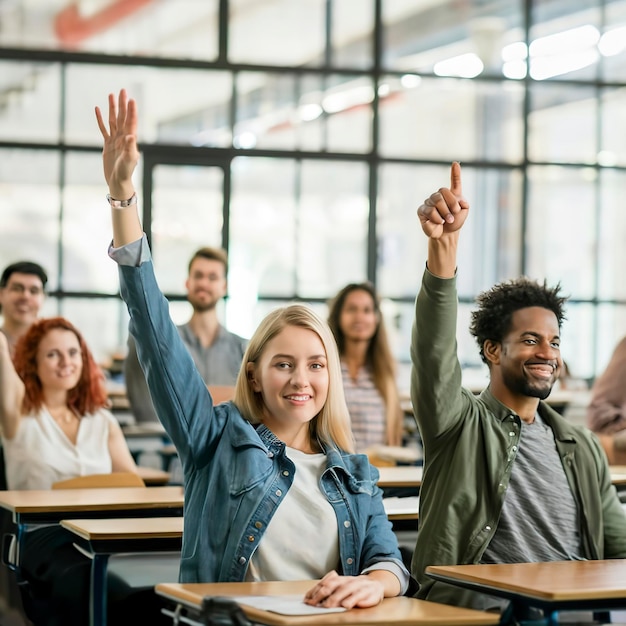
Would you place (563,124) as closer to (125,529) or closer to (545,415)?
(545,415)

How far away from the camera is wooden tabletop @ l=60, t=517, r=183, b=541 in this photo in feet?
10.4

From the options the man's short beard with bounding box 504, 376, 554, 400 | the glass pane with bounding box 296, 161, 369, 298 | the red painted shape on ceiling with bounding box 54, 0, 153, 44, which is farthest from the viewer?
the glass pane with bounding box 296, 161, 369, 298

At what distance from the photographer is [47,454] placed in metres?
4.52

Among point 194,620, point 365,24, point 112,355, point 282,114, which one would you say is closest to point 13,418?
point 194,620

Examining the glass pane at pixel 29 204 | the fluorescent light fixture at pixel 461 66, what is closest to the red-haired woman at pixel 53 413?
the glass pane at pixel 29 204

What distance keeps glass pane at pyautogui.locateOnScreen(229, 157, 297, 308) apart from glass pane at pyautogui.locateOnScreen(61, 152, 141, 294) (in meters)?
1.05

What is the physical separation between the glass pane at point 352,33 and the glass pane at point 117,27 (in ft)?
3.40

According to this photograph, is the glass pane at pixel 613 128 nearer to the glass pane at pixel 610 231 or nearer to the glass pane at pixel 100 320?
the glass pane at pixel 610 231

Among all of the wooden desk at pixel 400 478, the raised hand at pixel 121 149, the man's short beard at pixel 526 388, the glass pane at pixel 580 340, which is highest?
the raised hand at pixel 121 149

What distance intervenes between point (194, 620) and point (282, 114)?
8.15 metres

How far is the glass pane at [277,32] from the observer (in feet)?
33.1

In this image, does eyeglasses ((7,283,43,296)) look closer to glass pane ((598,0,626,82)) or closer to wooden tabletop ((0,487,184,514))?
wooden tabletop ((0,487,184,514))

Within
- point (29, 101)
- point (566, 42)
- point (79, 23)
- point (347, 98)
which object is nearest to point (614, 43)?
point (566, 42)

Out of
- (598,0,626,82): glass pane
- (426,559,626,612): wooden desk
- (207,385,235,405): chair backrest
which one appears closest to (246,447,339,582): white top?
(426,559,626,612): wooden desk
